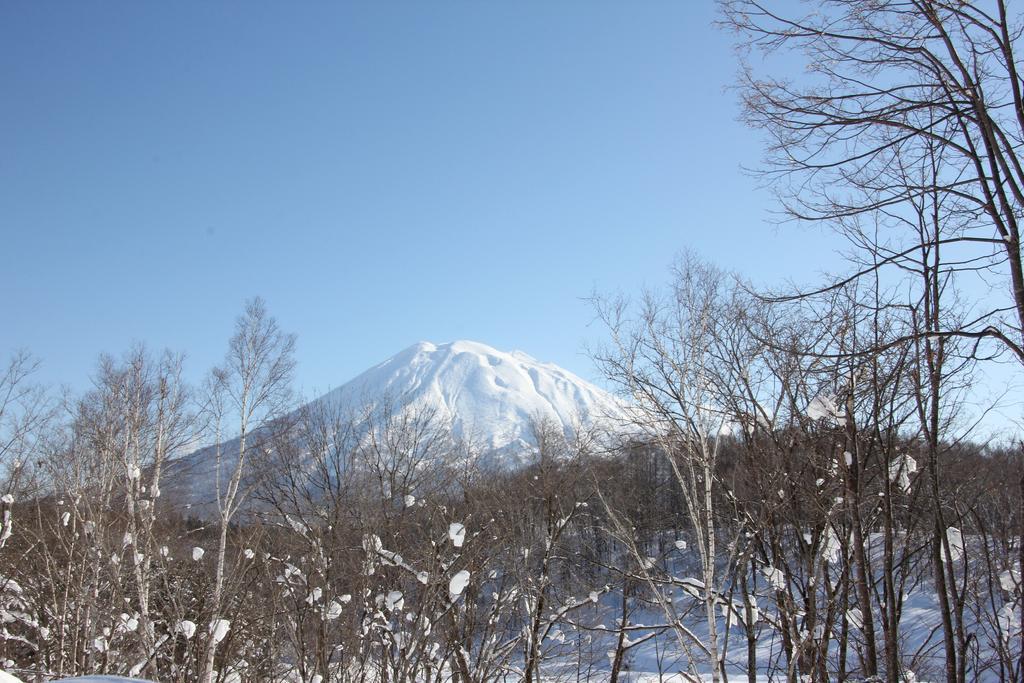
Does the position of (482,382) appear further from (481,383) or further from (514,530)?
(514,530)

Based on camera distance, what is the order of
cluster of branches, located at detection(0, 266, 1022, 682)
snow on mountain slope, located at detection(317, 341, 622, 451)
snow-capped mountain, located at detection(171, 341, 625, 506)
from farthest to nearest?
snow on mountain slope, located at detection(317, 341, 622, 451), snow-capped mountain, located at detection(171, 341, 625, 506), cluster of branches, located at detection(0, 266, 1022, 682)

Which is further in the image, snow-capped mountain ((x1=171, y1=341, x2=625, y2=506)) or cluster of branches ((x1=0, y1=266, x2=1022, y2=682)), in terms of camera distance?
snow-capped mountain ((x1=171, y1=341, x2=625, y2=506))

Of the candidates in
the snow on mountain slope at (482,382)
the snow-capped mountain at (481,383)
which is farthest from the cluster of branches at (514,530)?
the snow on mountain slope at (482,382)

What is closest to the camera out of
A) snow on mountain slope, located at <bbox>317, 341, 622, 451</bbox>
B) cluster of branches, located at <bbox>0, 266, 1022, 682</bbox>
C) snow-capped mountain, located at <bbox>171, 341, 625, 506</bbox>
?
cluster of branches, located at <bbox>0, 266, 1022, 682</bbox>

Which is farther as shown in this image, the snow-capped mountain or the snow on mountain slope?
the snow on mountain slope

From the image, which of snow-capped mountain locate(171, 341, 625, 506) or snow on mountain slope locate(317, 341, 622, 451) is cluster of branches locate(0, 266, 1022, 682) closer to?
snow-capped mountain locate(171, 341, 625, 506)

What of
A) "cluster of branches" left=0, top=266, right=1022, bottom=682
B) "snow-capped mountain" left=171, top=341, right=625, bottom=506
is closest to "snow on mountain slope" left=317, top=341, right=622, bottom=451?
"snow-capped mountain" left=171, top=341, right=625, bottom=506

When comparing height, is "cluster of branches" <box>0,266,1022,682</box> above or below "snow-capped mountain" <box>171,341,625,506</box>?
below

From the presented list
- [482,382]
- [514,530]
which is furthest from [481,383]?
[514,530]

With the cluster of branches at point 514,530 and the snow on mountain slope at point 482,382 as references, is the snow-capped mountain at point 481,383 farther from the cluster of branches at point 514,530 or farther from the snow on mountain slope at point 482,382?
the cluster of branches at point 514,530

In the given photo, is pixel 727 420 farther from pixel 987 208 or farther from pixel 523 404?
pixel 523 404

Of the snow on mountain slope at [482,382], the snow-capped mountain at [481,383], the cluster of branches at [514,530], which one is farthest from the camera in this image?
the snow on mountain slope at [482,382]

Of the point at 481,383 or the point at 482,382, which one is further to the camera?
the point at 482,382

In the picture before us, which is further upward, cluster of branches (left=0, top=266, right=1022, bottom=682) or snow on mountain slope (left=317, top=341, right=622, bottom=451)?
snow on mountain slope (left=317, top=341, right=622, bottom=451)
